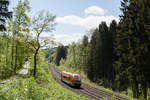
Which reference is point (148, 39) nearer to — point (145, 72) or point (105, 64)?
point (145, 72)

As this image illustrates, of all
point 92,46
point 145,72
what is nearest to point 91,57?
point 92,46

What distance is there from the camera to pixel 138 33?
704 inches

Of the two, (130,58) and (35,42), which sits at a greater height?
(35,42)

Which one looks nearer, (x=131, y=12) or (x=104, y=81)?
(x=131, y=12)

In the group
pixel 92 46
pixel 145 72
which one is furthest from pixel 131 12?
pixel 92 46

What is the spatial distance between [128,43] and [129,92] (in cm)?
1160

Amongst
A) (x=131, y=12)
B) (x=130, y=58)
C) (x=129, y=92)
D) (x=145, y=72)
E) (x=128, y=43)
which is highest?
(x=131, y=12)

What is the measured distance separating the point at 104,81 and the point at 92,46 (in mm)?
11351

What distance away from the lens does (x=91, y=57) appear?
4153 cm

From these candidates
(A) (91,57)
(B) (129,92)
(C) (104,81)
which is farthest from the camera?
(A) (91,57)

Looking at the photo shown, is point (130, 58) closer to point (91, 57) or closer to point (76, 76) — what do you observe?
point (76, 76)

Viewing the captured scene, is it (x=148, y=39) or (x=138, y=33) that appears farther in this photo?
(x=138, y=33)

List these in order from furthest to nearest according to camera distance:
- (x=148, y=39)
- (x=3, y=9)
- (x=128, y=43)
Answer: (x=128, y=43) → (x=148, y=39) → (x=3, y=9)

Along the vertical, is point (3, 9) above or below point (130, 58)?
above
